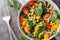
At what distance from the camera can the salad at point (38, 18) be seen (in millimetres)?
1066

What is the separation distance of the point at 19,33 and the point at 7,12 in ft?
0.34

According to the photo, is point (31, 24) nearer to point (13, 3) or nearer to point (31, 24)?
point (31, 24)

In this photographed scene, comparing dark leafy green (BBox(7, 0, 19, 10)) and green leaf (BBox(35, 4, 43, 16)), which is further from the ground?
dark leafy green (BBox(7, 0, 19, 10))

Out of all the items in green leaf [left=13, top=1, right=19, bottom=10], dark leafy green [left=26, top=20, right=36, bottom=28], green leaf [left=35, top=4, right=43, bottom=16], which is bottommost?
dark leafy green [left=26, top=20, right=36, bottom=28]

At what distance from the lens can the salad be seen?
→ 1.07 metres

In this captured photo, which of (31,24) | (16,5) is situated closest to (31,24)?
(31,24)

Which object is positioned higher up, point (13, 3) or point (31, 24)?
point (13, 3)

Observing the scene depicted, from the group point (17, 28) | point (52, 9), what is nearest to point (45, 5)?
point (52, 9)

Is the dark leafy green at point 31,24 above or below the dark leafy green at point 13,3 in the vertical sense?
below

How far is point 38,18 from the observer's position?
107 centimetres

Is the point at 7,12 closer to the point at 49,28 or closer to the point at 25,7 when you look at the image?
the point at 25,7

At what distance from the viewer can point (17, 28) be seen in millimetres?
1086

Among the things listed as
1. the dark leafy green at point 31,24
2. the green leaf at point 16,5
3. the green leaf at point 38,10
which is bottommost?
the dark leafy green at point 31,24

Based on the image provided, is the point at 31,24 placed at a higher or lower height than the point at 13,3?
lower
